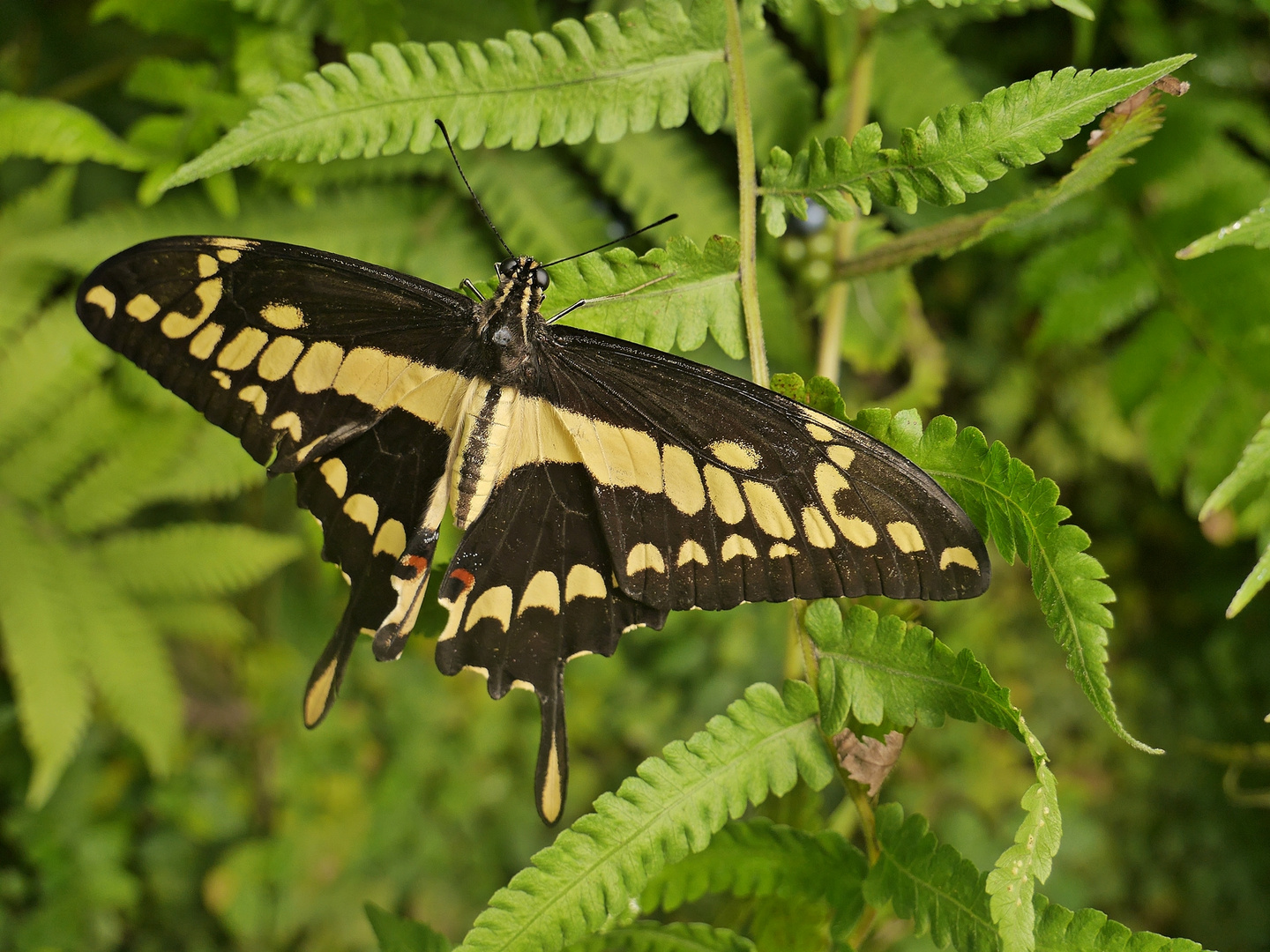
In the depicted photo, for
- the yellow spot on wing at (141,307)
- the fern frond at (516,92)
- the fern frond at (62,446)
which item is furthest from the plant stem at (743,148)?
the fern frond at (62,446)

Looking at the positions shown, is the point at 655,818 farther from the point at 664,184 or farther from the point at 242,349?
the point at 664,184

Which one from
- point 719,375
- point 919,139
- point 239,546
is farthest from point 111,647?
point 919,139

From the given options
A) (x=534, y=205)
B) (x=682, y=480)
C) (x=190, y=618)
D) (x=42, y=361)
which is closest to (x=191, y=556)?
(x=190, y=618)

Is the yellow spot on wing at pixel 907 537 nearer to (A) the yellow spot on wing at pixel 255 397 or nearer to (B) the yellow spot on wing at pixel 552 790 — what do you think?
(B) the yellow spot on wing at pixel 552 790

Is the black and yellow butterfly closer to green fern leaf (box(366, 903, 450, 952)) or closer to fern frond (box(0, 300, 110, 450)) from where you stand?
green fern leaf (box(366, 903, 450, 952))

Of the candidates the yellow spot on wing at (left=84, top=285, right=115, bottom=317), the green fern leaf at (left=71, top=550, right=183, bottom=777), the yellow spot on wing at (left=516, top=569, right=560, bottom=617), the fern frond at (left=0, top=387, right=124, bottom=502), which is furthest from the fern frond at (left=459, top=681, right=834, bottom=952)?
the fern frond at (left=0, top=387, right=124, bottom=502)

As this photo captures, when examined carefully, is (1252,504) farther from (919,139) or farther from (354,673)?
(354,673)
